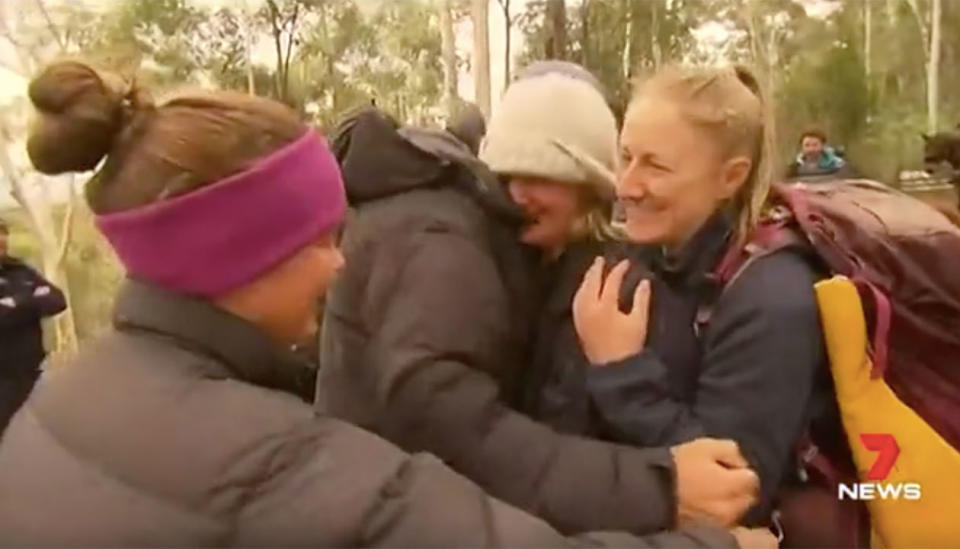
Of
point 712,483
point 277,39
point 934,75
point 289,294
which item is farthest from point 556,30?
point 289,294

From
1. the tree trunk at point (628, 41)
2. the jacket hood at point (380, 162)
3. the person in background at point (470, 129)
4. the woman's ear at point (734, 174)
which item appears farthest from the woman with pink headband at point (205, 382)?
A: the tree trunk at point (628, 41)

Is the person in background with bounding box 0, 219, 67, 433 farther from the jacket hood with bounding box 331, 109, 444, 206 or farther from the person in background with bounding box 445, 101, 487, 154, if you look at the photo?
the jacket hood with bounding box 331, 109, 444, 206

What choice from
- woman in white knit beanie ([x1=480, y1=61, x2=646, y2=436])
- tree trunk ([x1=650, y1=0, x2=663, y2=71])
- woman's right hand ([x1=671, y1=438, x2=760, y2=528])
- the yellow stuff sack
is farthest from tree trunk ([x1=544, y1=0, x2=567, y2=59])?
woman's right hand ([x1=671, y1=438, x2=760, y2=528])

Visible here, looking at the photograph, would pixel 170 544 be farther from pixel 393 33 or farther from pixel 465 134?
pixel 393 33

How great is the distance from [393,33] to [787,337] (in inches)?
74.0

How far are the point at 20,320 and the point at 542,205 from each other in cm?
196

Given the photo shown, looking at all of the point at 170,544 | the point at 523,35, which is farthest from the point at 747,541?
the point at 523,35

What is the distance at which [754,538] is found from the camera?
1037 millimetres

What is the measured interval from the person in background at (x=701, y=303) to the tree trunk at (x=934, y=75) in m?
1.74

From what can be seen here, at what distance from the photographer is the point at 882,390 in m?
A: 1.17

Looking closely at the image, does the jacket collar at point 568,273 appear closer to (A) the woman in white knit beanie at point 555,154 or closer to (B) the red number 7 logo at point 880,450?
(A) the woman in white knit beanie at point 555,154

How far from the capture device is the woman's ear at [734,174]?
122 centimetres

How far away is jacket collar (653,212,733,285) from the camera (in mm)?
1196

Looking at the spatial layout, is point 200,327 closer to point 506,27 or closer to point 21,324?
point 506,27
